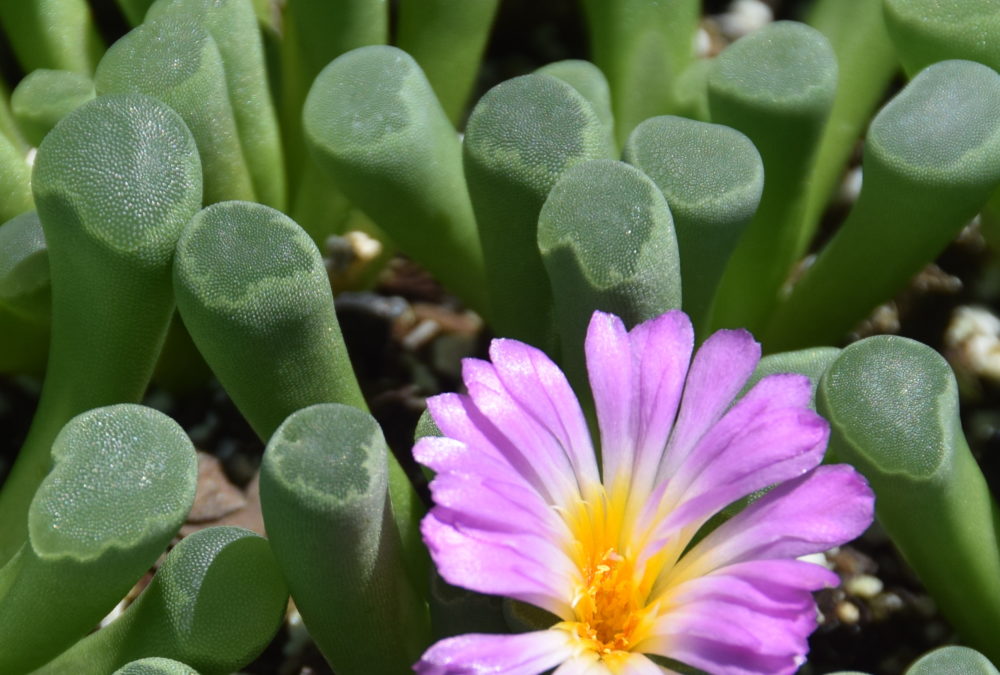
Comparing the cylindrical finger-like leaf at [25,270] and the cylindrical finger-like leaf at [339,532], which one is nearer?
the cylindrical finger-like leaf at [339,532]

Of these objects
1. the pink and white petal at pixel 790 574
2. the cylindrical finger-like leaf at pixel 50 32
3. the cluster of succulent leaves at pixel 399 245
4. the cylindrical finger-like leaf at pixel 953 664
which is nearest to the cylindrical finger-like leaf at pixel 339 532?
the cluster of succulent leaves at pixel 399 245

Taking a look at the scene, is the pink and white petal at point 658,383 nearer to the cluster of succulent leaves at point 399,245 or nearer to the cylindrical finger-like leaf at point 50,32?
the cluster of succulent leaves at point 399,245

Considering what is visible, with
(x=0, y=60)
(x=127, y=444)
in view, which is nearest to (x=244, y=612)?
(x=127, y=444)

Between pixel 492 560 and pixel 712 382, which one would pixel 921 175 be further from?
pixel 492 560

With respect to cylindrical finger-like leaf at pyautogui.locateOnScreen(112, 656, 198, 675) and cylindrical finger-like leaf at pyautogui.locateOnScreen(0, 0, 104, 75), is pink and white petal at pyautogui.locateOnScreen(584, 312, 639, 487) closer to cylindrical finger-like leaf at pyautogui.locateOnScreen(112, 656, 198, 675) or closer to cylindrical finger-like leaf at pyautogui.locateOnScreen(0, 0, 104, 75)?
cylindrical finger-like leaf at pyautogui.locateOnScreen(112, 656, 198, 675)

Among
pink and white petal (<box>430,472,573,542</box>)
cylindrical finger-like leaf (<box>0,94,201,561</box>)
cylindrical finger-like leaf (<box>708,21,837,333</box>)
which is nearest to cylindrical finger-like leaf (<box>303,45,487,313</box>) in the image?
cylindrical finger-like leaf (<box>0,94,201,561</box>)

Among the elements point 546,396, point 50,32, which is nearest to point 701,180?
point 546,396

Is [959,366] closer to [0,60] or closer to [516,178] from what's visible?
[516,178]
